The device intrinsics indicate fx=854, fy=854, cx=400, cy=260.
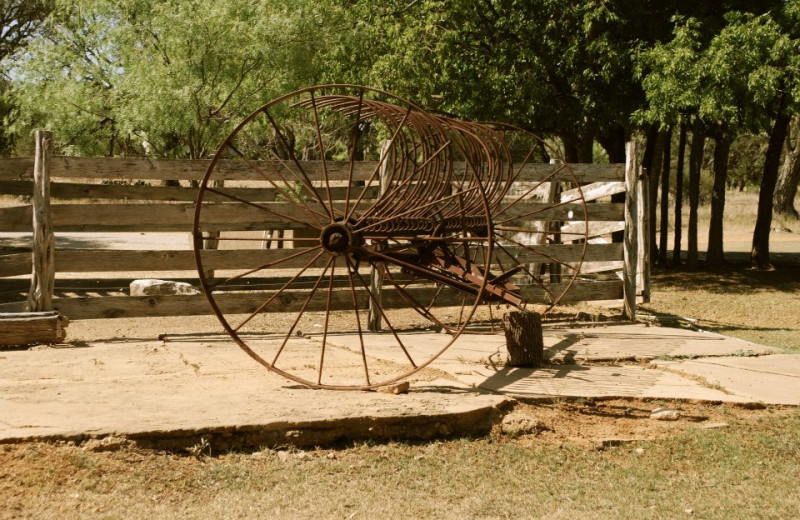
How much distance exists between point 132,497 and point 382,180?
535cm

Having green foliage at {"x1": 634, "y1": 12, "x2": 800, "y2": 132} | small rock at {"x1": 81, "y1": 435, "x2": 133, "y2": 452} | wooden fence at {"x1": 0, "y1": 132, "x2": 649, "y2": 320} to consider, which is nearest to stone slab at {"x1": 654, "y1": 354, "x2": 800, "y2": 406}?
wooden fence at {"x1": 0, "y1": 132, "x2": 649, "y2": 320}

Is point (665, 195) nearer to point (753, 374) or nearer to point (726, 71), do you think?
point (726, 71)

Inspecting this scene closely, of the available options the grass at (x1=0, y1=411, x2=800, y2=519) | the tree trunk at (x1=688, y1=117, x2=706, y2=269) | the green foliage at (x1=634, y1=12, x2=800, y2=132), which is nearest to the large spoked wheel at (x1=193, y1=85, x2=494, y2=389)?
the grass at (x1=0, y1=411, x2=800, y2=519)

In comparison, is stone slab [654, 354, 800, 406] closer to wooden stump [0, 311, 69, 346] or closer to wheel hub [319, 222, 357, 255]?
wheel hub [319, 222, 357, 255]

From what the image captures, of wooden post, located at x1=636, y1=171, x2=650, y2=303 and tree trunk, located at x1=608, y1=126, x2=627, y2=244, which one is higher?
tree trunk, located at x1=608, y1=126, x2=627, y2=244

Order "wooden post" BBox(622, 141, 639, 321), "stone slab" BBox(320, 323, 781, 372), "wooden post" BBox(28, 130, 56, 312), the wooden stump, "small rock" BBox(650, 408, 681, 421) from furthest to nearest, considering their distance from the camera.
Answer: "wooden post" BBox(622, 141, 639, 321), "wooden post" BBox(28, 130, 56, 312), the wooden stump, "stone slab" BBox(320, 323, 781, 372), "small rock" BBox(650, 408, 681, 421)

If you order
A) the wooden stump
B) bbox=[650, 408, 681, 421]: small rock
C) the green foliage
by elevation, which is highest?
the green foliage

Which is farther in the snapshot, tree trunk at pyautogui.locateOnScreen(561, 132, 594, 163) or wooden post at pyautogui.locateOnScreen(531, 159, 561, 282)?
tree trunk at pyautogui.locateOnScreen(561, 132, 594, 163)

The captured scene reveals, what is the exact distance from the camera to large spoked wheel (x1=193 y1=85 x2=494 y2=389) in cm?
598

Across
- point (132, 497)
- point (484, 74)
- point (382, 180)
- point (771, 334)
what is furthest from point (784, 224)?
point (132, 497)

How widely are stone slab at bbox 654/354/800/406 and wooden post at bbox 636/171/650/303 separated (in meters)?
2.78

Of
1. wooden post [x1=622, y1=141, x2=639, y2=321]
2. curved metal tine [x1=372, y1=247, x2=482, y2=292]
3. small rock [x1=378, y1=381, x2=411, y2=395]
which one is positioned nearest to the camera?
small rock [x1=378, y1=381, x2=411, y2=395]

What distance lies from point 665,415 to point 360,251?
7.82 feet

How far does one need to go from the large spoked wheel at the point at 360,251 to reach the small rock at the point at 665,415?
4.76 ft
